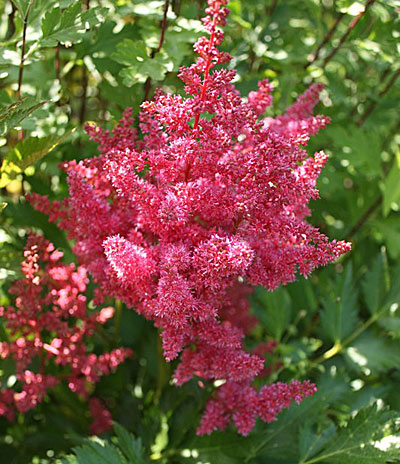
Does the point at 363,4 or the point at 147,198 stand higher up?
the point at 363,4

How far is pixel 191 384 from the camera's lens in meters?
1.07

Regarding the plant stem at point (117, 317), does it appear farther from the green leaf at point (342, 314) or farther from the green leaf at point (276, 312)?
the green leaf at point (342, 314)

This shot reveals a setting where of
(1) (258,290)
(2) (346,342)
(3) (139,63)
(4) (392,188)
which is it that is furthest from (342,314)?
(3) (139,63)

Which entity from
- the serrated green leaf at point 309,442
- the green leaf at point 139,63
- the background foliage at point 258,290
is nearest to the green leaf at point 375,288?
the background foliage at point 258,290

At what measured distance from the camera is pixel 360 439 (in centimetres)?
98

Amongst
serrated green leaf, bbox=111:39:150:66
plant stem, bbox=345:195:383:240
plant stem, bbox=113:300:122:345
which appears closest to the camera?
→ serrated green leaf, bbox=111:39:150:66

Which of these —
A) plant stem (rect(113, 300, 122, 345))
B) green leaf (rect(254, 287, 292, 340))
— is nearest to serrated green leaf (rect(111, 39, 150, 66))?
plant stem (rect(113, 300, 122, 345))

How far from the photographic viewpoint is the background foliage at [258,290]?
98 cm

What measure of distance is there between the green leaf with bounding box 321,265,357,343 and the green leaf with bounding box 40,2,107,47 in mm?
786

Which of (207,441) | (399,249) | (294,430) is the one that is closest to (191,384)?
(207,441)

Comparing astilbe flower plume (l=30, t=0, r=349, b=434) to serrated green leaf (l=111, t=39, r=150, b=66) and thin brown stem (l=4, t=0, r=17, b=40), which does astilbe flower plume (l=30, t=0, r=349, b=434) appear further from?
thin brown stem (l=4, t=0, r=17, b=40)

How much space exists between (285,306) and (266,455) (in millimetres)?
382

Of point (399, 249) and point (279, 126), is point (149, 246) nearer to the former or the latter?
point (279, 126)

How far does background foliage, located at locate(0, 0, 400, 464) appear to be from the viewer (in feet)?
3.23
